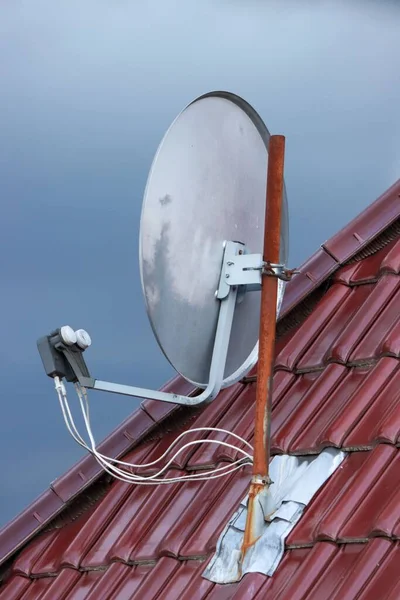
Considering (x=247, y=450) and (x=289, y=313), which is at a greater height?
(x=289, y=313)

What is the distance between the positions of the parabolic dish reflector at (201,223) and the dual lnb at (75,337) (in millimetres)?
315

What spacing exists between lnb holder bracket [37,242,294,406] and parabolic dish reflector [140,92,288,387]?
5 cm

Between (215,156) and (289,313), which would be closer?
(215,156)

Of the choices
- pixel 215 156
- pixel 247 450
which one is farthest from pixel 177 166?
pixel 247 450

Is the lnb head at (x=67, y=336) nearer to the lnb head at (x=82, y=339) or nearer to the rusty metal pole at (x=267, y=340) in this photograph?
the lnb head at (x=82, y=339)

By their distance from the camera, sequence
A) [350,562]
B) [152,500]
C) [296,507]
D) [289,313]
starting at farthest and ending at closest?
[289,313] → [152,500] → [296,507] → [350,562]

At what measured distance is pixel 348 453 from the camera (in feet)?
15.2

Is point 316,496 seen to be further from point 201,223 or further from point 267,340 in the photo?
point 201,223

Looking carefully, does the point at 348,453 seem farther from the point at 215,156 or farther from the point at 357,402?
the point at 215,156

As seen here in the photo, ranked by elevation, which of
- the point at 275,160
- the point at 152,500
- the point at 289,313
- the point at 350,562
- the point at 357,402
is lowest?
the point at 350,562

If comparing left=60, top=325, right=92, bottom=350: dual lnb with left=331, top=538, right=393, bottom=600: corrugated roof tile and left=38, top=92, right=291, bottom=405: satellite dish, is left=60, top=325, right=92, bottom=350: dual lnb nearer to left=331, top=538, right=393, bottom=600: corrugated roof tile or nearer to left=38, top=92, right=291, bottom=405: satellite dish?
left=38, top=92, right=291, bottom=405: satellite dish

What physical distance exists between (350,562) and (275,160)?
1.78 meters

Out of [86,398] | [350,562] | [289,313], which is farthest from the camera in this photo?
[289,313]

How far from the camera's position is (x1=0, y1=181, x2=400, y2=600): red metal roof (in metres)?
4.18
